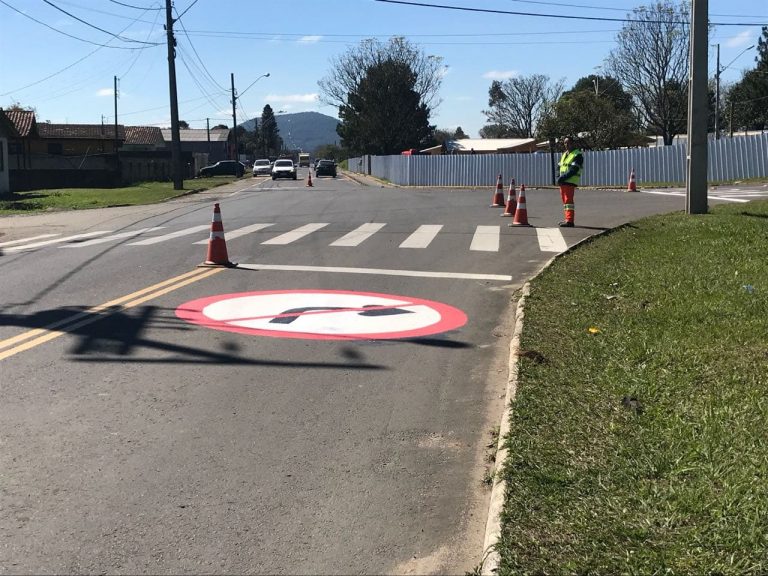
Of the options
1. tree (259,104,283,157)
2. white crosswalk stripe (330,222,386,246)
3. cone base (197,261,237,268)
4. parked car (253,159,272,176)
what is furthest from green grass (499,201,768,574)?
tree (259,104,283,157)

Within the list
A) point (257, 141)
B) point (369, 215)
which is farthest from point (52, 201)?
point (257, 141)

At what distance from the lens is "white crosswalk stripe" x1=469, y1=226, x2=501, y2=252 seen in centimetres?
1387

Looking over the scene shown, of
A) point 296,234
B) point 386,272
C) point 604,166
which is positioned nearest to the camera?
point 386,272

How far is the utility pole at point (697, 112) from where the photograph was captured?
51.4 ft

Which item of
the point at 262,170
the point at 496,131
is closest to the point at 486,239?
the point at 262,170

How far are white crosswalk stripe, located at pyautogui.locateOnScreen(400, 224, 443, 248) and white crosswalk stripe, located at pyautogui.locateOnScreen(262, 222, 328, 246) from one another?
2.11m

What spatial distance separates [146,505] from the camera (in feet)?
13.6

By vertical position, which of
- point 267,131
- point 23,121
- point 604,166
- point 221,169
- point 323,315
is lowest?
point 323,315

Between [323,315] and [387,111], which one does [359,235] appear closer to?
[323,315]

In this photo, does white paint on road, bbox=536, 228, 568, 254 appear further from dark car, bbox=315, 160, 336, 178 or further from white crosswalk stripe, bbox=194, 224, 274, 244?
dark car, bbox=315, 160, 336, 178

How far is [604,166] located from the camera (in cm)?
3850

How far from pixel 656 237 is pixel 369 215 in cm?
888

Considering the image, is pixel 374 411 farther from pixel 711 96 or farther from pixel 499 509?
pixel 711 96

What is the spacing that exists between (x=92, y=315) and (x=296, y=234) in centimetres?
788
